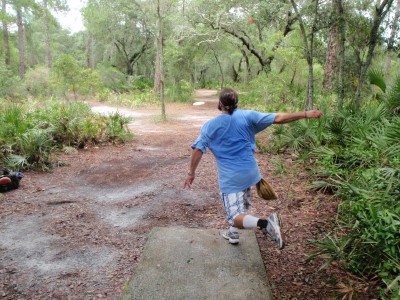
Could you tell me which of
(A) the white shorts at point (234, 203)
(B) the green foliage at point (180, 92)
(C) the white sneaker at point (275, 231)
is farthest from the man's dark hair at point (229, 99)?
(B) the green foliage at point (180, 92)

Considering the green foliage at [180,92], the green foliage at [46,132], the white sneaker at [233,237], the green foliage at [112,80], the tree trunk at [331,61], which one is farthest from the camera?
the green foliage at [112,80]

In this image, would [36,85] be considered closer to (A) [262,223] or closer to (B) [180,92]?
(B) [180,92]

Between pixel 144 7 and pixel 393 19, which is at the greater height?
pixel 144 7

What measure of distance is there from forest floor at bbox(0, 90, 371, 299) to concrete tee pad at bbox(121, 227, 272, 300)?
0.50ft

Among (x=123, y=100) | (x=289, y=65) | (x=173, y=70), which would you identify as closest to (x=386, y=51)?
(x=289, y=65)

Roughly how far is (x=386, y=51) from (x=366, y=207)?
19.0 feet

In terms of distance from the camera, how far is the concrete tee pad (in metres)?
2.83

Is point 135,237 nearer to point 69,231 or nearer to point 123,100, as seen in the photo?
point 69,231

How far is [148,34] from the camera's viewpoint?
34031 mm

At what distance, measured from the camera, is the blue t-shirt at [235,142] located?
3.14m

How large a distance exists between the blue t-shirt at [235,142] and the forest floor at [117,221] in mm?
1030

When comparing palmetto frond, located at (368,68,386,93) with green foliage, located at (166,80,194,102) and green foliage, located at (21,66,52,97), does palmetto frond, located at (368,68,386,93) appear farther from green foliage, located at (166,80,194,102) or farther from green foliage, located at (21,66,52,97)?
green foliage, located at (21,66,52,97)

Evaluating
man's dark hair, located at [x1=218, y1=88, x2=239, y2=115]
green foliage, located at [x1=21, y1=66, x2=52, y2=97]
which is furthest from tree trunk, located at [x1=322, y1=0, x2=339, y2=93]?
green foliage, located at [x1=21, y1=66, x2=52, y2=97]

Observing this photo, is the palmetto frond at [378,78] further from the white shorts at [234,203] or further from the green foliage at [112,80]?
the green foliage at [112,80]
